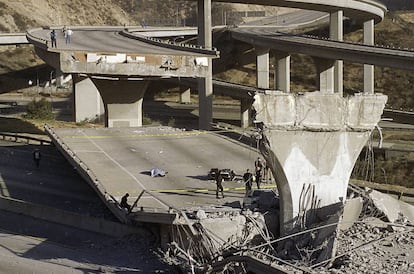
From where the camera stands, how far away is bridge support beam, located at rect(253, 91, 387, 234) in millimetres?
20328

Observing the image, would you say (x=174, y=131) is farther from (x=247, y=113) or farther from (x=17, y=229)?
(x=247, y=113)

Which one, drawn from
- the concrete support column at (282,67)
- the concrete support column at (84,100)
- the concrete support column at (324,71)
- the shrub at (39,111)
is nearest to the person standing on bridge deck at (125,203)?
the concrete support column at (84,100)

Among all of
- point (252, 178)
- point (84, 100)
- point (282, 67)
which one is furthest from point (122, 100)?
point (282, 67)

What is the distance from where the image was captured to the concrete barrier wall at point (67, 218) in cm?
2693

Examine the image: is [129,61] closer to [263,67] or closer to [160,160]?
[160,160]

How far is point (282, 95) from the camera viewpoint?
20.0 m

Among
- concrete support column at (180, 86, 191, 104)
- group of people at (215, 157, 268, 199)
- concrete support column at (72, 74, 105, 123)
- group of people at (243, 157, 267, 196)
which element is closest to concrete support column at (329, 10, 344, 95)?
concrete support column at (180, 86, 191, 104)

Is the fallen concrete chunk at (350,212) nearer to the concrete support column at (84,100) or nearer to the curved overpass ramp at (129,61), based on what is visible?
the curved overpass ramp at (129,61)

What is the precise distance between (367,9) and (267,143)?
70.3 metres

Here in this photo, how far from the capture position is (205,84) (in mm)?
64188

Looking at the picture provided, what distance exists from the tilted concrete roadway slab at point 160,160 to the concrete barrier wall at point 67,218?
1.15m

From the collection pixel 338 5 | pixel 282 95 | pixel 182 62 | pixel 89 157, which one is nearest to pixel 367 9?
pixel 338 5

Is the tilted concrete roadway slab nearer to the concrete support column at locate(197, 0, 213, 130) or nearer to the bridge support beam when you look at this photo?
the bridge support beam

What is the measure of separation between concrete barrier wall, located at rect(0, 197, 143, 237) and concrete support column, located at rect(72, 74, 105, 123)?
37304 millimetres
